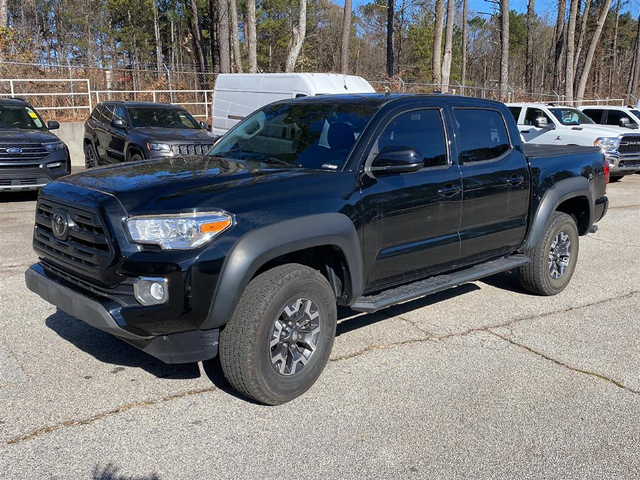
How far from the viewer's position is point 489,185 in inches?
212

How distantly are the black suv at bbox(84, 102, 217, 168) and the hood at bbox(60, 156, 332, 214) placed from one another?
6522 mm

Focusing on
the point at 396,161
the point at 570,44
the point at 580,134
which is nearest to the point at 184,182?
the point at 396,161

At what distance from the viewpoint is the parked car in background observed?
714 inches

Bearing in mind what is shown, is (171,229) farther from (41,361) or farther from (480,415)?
(480,415)

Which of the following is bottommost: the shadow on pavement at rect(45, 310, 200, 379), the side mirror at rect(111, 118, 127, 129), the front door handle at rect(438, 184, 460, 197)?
the shadow on pavement at rect(45, 310, 200, 379)

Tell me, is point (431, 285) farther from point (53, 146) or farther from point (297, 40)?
point (297, 40)

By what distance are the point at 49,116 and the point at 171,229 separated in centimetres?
1910

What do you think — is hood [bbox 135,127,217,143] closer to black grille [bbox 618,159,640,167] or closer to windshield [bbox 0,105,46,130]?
windshield [bbox 0,105,46,130]

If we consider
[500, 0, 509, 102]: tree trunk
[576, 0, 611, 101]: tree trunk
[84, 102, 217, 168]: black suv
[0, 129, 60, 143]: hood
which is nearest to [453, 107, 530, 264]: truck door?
[84, 102, 217, 168]: black suv

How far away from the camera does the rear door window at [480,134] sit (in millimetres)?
5316

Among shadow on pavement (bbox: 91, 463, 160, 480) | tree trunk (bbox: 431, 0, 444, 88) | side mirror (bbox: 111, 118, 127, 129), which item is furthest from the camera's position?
tree trunk (bbox: 431, 0, 444, 88)

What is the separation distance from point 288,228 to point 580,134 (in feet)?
45.7

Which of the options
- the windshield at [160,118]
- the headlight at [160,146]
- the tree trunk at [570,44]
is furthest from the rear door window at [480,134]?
the tree trunk at [570,44]

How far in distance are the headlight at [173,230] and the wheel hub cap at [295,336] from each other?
2.37ft
